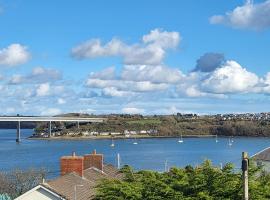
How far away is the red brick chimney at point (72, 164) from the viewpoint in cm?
3462

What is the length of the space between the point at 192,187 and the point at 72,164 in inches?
529

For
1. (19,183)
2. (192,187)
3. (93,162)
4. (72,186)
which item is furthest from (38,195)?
(19,183)

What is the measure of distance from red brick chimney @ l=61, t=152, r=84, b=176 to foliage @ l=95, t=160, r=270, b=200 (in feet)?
31.9

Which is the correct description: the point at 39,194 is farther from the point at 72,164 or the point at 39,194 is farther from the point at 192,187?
the point at 192,187

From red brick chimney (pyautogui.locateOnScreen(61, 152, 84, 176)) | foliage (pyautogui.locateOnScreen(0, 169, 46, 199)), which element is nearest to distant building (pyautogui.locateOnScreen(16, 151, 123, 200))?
red brick chimney (pyautogui.locateOnScreen(61, 152, 84, 176))

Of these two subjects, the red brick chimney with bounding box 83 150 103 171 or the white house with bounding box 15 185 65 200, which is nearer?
the white house with bounding box 15 185 65 200

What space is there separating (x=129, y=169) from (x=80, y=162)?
744 cm

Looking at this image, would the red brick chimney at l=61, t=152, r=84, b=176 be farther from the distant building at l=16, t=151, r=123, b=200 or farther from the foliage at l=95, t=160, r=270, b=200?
the foliage at l=95, t=160, r=270, b=200

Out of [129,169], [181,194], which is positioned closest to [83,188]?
[129,169]

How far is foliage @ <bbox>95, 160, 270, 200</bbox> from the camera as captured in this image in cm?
2225

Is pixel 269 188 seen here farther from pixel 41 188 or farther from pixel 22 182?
pixel 22 182

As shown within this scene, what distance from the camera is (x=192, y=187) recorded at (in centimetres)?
2277

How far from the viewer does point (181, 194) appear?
74.3 ft

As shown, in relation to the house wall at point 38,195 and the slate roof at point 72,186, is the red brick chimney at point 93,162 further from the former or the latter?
the house wall at point 38,195
